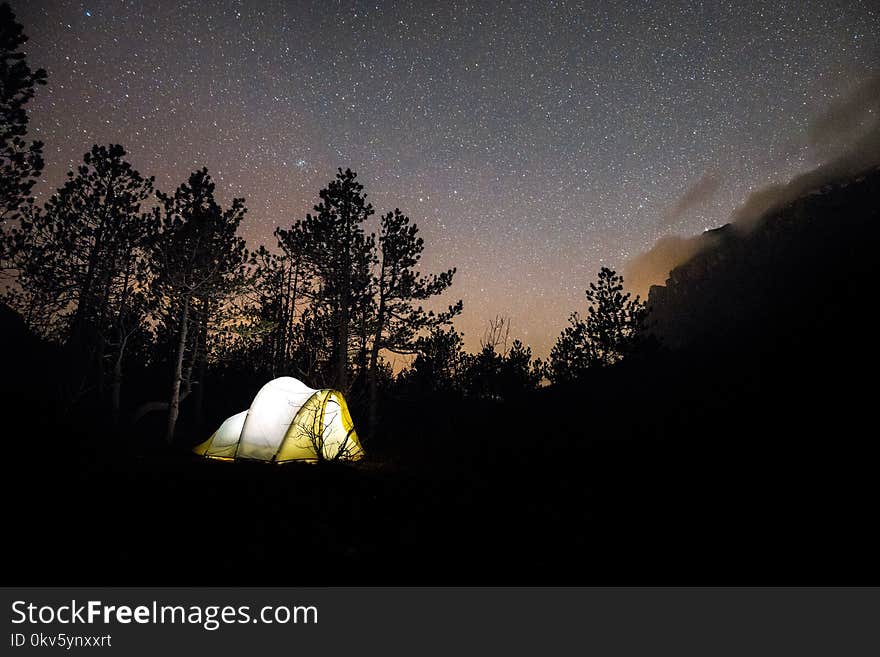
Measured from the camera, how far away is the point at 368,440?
1684 cm

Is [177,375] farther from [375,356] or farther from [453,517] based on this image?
[453,517]

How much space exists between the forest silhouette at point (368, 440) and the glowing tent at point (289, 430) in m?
0.71

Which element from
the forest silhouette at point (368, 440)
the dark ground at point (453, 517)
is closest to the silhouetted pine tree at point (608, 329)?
the forest silhouette at point (368, 440)

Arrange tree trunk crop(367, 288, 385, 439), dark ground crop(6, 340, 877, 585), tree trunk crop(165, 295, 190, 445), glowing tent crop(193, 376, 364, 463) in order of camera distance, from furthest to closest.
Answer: tree trunk crop(367, 288, 385, 439) < tree trunk crop(165, 295, 190, 445) < glowing tent crop(193, 376, 364, 463) < dark ground crop(6, 340, 877, 585)

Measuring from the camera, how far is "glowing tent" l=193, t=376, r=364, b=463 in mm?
10391

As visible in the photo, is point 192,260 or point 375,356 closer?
point 192,260

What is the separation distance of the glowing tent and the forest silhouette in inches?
28.1

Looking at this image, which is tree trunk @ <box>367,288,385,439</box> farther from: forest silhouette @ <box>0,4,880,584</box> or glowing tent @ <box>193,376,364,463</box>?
glowing tent @ <box>193,376,364,463</box>

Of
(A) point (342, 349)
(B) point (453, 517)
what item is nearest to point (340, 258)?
(A) point (342, 349)

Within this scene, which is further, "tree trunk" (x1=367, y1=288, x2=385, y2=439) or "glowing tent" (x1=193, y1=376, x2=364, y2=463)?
"tree trunk" (x1=367, y1=288, x2=385, y2=439)

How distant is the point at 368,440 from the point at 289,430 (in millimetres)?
6926

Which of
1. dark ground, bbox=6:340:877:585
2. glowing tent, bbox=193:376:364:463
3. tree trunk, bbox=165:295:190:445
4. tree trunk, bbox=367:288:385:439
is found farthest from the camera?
tree trunk, bbox=367:288:385:439

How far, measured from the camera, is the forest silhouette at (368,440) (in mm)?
3777

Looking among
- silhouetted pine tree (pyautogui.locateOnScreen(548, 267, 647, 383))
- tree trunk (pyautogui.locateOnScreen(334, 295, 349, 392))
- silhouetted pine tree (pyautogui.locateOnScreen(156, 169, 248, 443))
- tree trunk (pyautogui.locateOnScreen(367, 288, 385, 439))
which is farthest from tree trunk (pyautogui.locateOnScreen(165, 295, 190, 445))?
silhouetted pine tree (pyautogui.locateOnScreen(548, 267, 647, 383))
